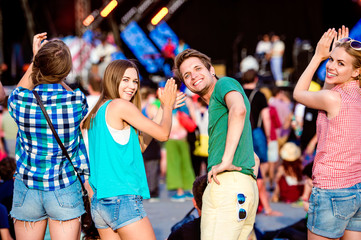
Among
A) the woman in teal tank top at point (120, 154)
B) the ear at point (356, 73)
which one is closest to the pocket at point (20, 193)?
the woman in teal tank top at point (120, 154)

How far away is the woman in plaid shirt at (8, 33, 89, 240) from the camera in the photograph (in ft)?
9.48

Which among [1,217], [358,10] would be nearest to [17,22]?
[358,10]

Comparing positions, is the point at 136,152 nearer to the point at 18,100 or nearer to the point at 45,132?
the point at 45,132

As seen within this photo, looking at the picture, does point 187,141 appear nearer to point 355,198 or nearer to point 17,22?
point 355,198

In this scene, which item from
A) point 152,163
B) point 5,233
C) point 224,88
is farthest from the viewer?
point 152,163

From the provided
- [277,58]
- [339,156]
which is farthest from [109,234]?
[277,58]

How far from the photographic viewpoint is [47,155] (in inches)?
114

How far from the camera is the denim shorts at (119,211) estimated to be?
2.81m

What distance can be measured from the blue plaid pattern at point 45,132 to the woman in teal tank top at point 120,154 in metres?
0.16

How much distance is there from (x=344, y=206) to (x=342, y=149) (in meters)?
0.33

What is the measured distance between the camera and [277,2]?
778 inches

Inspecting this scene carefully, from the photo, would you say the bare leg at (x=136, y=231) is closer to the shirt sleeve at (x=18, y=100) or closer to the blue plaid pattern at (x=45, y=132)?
the blue plaid pattern at (x=45, y=132)

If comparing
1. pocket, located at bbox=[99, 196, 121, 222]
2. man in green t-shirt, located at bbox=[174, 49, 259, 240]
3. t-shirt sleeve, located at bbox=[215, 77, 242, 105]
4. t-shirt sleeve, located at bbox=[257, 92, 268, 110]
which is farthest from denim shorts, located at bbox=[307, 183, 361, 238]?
t-shirt sleeve, located at bbox=[257, 92, 268, 110]

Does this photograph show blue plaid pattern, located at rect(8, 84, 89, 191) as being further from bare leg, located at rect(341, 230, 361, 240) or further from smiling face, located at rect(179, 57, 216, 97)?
bare leg, located at rect(341, 230, 361, 240)
